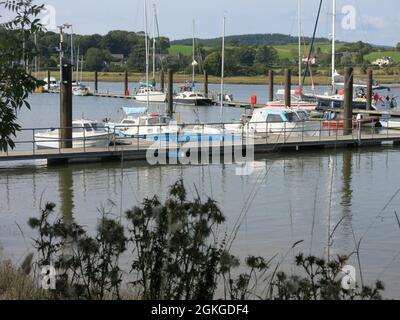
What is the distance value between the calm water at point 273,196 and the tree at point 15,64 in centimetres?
214

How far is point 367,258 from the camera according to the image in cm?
1634

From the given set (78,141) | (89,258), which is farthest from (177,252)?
(78,141)

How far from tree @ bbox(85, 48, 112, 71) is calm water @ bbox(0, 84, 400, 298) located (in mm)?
111363

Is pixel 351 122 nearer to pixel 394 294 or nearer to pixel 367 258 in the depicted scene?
pixel 367 258

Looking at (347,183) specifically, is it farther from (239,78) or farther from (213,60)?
(239,78)

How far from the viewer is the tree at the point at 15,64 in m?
9.96

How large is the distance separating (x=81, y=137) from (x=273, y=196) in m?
13.1

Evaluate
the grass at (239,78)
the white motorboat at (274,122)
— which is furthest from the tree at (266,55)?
the white motorboat at (274,122)

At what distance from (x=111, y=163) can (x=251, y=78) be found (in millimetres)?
149383

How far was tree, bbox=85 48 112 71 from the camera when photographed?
479 ft

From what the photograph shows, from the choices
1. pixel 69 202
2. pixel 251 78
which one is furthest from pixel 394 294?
pixel 251 78

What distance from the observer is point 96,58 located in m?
147

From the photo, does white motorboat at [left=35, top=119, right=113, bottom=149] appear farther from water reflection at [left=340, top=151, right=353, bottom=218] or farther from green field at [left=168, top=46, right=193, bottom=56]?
green field at [left=168, top=46, right=193, bottom=56]

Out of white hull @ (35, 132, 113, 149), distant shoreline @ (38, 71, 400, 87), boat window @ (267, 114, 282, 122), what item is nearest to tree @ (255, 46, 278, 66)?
distant shoreline @ (38, 71, 400, 87)
